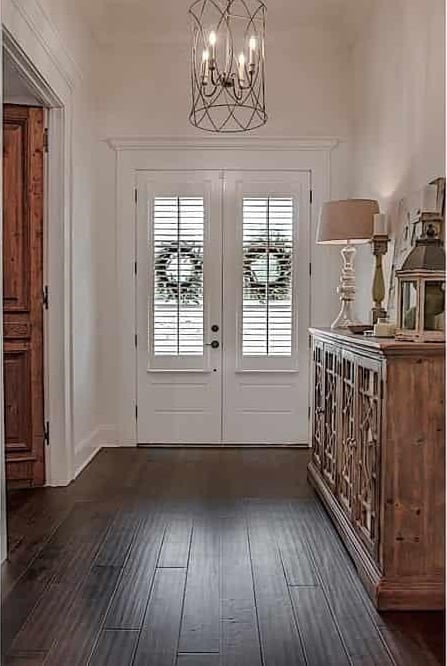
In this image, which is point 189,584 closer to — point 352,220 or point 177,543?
point 177,543

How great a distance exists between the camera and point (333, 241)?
5238mm

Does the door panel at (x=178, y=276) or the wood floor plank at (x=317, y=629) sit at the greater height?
the door panel at (x=178, y=276)

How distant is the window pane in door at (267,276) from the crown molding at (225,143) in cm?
45

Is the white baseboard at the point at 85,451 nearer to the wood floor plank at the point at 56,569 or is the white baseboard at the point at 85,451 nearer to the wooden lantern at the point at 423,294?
the wood floor plank at the point at 56,569

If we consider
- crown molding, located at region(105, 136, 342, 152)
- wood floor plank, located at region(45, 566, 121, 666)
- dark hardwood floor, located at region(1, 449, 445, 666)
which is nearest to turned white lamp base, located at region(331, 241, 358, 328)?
dark hardwood floor, located at region(1, 449, 445, 666)

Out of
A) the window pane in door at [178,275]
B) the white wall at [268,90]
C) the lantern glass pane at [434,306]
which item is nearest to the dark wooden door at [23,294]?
the white wall at [268,90]

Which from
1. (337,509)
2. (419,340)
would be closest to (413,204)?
(419,340)

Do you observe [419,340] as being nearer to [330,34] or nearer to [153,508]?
[153,508]

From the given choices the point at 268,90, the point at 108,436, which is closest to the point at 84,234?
the point at 108,436

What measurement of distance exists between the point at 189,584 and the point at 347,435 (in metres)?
1.24

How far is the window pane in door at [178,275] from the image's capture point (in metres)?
6.54

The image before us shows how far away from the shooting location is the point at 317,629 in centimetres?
288

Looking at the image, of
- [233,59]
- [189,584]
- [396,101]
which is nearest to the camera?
[189,584]

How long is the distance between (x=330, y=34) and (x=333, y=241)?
2.29 metres
